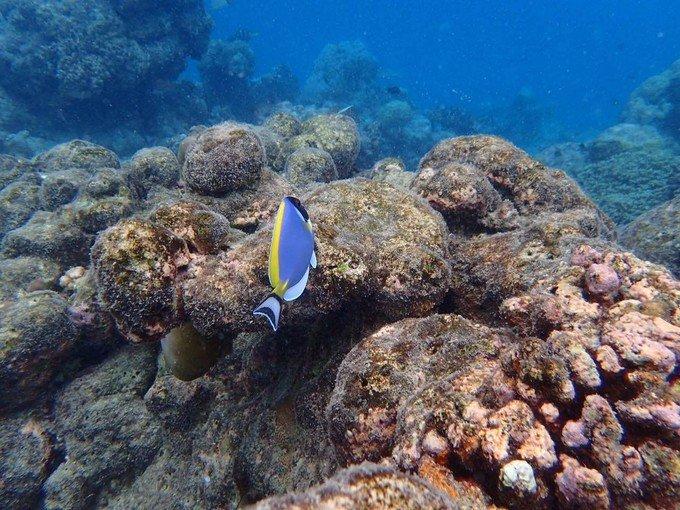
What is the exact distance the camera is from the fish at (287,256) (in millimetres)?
1457

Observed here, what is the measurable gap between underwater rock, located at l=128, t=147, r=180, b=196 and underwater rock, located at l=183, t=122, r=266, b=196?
222cm

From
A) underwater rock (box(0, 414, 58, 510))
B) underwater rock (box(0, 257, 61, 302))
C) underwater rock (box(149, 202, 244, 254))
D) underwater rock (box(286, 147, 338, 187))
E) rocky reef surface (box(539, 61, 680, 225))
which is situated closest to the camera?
underwater rock (box(149, 202, 244, 254))

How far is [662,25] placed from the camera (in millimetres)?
89562

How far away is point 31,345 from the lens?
3.88 m

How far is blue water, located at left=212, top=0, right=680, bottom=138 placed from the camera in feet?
173

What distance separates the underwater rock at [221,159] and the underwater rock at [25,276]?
2565mm

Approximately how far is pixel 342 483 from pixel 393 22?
117m

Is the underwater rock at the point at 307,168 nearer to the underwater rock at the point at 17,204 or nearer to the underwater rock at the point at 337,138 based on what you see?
the underwater rock at the point at 337,138

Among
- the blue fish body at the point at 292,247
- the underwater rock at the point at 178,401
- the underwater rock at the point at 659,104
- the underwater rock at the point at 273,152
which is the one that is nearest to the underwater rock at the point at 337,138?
the underwater rock at the point at 273,152

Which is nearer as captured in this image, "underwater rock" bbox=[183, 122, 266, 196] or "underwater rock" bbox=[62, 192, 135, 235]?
"underwater rock" bbox=[183, 122, 266, 196]

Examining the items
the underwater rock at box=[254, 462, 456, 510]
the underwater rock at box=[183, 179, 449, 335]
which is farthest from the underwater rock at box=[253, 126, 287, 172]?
the underwater rock at box=[254, 462, 456, 510]

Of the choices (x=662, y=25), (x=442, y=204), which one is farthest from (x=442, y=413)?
(x=662, y=25)

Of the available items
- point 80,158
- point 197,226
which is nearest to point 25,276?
point 80,158

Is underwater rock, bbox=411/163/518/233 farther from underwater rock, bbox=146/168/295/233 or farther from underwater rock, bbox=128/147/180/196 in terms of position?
underwater rock, bbox=128/147/180/196
